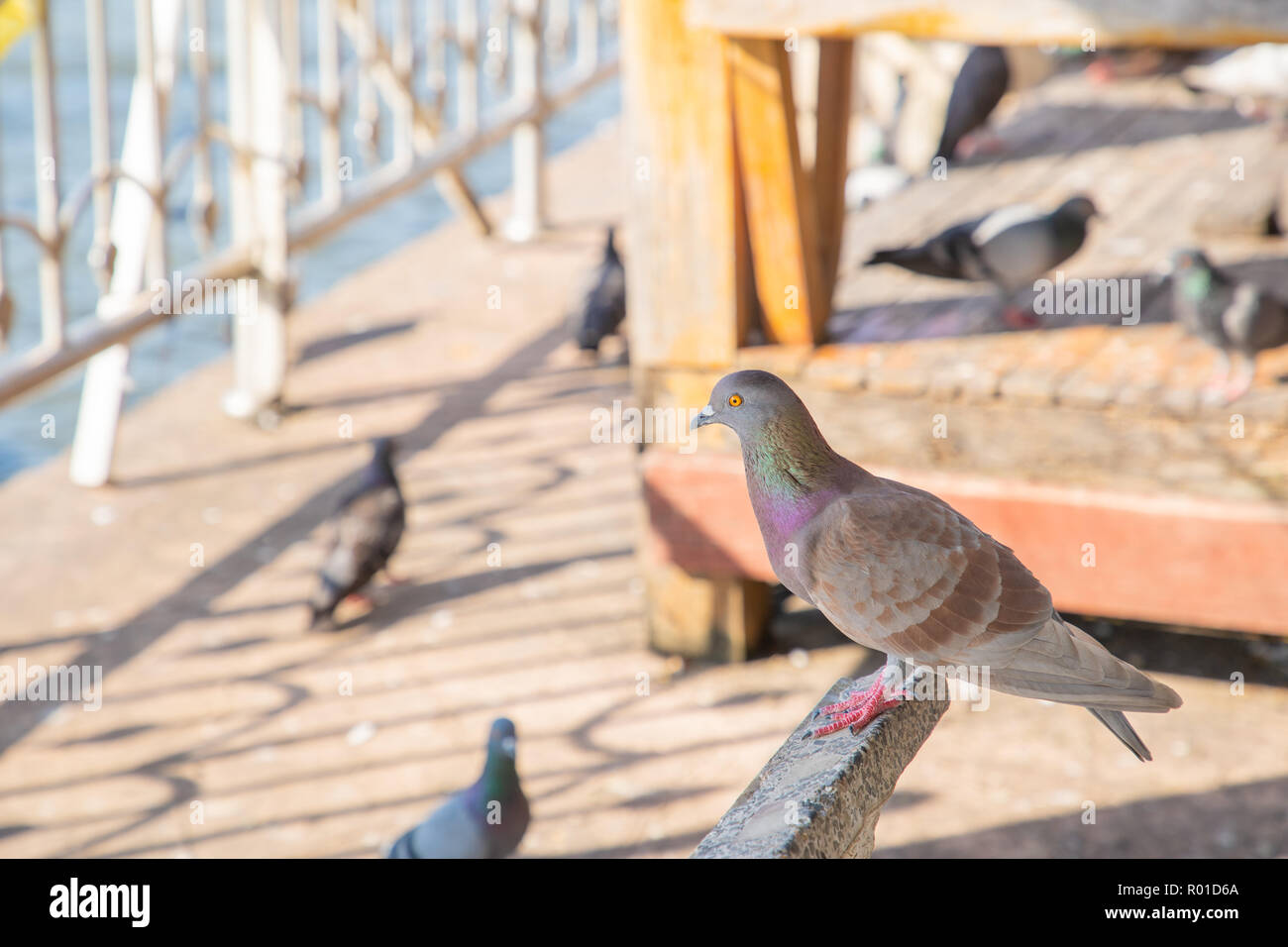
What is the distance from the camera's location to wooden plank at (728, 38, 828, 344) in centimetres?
455

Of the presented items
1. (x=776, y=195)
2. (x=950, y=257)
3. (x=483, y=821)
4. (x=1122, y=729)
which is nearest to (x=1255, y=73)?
(x=950, y=257)

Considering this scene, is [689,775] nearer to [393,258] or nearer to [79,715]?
[79,715]

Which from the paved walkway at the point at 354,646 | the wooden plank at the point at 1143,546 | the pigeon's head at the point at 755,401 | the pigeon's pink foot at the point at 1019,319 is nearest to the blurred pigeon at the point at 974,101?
the pigeon's pink foot at the point at 1019,319

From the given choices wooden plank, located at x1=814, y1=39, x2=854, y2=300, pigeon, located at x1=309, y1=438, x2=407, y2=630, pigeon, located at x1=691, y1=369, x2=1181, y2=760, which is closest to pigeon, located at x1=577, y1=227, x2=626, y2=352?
pigeon, located at x1=309, y1=438, x2=407, y2=630

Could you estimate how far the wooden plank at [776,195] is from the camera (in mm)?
4551

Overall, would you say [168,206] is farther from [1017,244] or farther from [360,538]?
[1017,244]

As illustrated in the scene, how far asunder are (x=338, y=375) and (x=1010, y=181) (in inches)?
158

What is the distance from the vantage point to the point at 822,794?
6.02ft

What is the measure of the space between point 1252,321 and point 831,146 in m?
1.66

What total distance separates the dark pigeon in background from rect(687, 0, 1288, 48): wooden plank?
125 inches

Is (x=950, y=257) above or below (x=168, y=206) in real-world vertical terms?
below

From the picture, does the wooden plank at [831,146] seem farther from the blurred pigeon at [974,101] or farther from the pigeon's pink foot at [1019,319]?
the blurred pigeon at [974,101]

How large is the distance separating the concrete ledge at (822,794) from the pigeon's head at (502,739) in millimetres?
2132

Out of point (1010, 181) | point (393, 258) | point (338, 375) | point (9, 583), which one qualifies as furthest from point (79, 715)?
point (393, 258)
